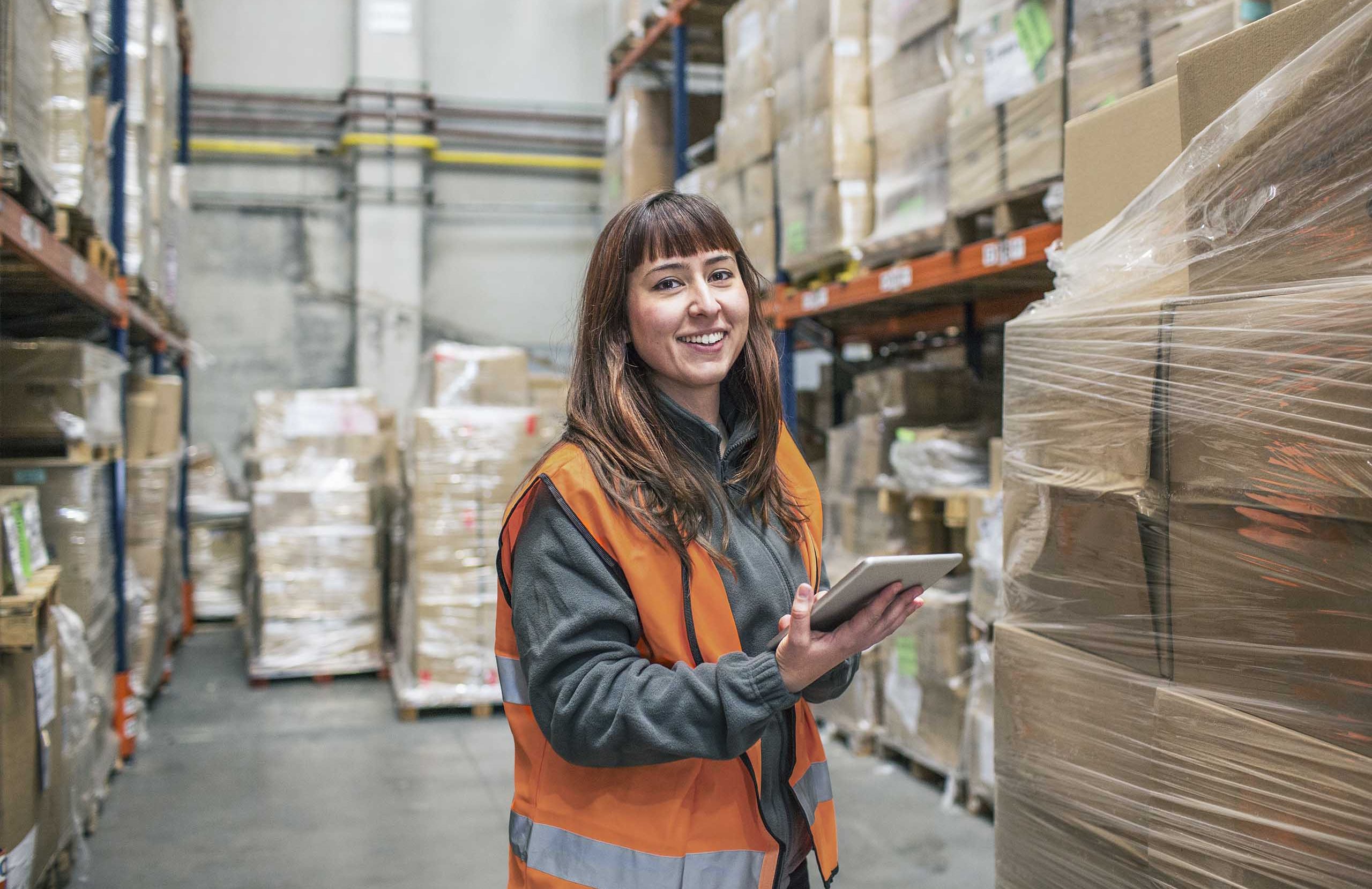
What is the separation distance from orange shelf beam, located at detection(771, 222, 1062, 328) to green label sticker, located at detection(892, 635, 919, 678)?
1.45m

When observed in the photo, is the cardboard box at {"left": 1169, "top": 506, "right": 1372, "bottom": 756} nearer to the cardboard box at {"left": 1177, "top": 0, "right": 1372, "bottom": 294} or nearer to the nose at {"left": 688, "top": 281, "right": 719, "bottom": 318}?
the cardboard box at {"left": 1177, "top": 0, "right": 1372, "bottom": 294}

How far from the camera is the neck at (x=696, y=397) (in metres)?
1.59

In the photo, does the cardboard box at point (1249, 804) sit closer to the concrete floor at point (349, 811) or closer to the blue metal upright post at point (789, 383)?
the concrete floor at point (349, 811)

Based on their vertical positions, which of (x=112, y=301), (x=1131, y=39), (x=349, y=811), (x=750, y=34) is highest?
(x=750, y=34)

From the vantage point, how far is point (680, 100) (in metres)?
6.55

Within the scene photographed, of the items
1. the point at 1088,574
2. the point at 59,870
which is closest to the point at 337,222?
the point at 59,870

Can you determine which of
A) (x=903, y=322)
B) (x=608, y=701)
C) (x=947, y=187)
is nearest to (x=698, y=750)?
(x=608, y=701)

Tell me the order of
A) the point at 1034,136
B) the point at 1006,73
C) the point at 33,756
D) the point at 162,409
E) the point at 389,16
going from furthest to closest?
the point at 389,16, the point at 162,409, the point at 1006,73, the point at 1034,136, the point at 33,756

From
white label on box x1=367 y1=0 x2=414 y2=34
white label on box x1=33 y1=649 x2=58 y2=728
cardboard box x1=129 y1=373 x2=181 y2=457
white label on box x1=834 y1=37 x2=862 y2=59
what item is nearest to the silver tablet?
white label on box x1=33 y1=649 x2=58 y2=728

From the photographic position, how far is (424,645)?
19.1 ft

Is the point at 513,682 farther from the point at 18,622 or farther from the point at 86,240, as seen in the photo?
the point at 86,240

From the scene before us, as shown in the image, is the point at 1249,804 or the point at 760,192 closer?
the point at 1249,804

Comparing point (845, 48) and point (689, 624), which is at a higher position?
point (845, 48)

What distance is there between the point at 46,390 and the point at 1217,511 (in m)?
3.97
